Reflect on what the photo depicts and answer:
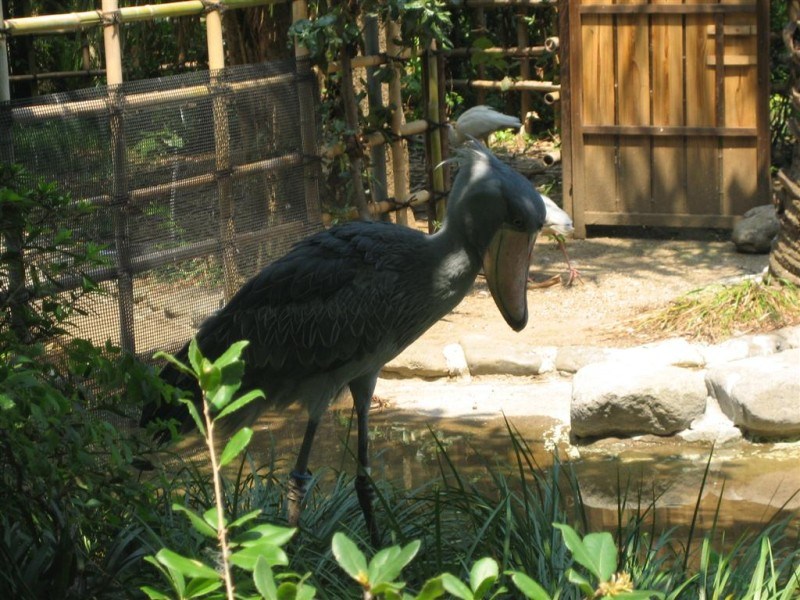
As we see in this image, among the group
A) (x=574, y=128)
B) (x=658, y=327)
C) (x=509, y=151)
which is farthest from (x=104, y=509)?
(x=509, y=151)

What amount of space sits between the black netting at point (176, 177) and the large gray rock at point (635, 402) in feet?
6.56

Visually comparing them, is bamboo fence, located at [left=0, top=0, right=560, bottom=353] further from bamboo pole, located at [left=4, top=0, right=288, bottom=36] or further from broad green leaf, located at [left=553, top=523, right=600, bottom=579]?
broad green leaf, located at [left=553, top=523, right=600, bottom=579]

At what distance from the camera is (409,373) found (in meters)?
6.65

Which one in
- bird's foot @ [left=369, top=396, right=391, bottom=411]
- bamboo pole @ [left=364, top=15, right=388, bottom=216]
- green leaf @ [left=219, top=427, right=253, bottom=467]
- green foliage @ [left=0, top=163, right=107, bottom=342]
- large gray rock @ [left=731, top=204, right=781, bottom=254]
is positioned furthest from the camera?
large gray rock @ [left=731, top=204, right=781, bottom=254]

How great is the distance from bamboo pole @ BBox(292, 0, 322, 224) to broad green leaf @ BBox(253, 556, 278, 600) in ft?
18.2

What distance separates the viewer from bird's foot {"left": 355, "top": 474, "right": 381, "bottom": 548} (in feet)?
12.0

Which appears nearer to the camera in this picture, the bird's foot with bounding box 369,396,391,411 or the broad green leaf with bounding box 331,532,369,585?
the broad green leaf with bounding box 331,532,369,585

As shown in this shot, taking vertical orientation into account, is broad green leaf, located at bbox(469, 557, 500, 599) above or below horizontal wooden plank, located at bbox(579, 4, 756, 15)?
below

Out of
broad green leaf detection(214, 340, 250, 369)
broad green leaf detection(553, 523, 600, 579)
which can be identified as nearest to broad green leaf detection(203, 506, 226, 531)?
broad green leaf detection(214, 340, 250, 369)

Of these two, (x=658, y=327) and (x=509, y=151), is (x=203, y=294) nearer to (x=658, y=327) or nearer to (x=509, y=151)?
(x=658, y=327)

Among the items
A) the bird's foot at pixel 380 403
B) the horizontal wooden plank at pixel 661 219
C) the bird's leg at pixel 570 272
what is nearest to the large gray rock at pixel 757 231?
the horizontal wooden plank at pixel 661 219

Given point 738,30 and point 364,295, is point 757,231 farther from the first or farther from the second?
point 364,295

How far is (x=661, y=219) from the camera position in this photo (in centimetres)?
900

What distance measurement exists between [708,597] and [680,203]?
5980mm
